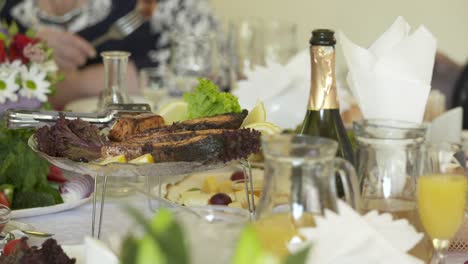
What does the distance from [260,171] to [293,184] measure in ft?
2.79

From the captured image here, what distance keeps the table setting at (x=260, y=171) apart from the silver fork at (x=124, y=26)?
5.34ft

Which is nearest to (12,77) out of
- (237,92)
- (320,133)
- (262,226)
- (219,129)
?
(237,92)

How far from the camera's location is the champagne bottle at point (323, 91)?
121 cm

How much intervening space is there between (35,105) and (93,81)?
1588mm

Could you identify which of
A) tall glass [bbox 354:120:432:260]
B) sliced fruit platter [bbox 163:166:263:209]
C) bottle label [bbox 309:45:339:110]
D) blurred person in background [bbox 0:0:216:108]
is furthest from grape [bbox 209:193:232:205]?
blurred person in background [bbox 0:0:216:108]

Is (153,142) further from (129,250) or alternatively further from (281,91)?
(281,91)

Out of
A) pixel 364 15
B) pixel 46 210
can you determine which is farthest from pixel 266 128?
pixel 364 15

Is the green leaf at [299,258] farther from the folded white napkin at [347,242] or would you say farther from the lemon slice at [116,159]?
the lemon slice at [116,159]

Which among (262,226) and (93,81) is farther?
(93,81)

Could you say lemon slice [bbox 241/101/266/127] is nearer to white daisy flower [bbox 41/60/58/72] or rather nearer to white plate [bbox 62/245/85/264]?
white plate [bbox 62/245/85/264]

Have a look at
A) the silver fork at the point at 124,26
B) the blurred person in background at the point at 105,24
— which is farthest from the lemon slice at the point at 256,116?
the silver fork at the point at 124,26

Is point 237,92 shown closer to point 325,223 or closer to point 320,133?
point 320,133

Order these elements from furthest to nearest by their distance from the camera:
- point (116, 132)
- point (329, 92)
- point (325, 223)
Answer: point (116, 132) → point (329, 92) → point (325, 223)

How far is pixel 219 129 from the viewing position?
133 centimetres
